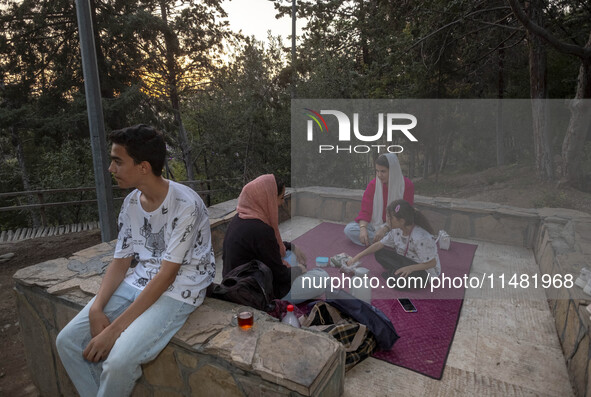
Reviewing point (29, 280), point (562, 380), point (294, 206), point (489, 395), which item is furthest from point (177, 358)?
point (294, 206)

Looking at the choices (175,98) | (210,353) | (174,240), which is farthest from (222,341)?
(175,98)

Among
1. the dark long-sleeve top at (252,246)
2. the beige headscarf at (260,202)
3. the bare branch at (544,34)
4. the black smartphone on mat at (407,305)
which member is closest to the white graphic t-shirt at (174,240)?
the dark long-sleeve top at (252,246)

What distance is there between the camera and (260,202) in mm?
3221

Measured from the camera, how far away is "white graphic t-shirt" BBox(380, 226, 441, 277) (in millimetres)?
3859

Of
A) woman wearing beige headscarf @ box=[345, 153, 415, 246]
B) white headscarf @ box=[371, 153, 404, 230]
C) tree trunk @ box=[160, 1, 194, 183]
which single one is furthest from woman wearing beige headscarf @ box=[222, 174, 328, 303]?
tree trunk @ box=[160, 1, 194, 183]

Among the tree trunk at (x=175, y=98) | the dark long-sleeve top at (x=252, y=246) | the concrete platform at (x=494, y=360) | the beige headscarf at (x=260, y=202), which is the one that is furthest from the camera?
the tree trunk at (x=175, y=98)

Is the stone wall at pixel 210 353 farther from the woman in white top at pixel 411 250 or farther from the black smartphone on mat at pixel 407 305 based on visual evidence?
the woman in white top at pixel 411 250

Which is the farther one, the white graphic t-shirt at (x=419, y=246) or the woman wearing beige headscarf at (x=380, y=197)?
the woman wearing beige headscarf at (x=380, y=197)

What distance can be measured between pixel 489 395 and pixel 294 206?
5055mm

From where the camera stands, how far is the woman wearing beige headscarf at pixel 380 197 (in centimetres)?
514

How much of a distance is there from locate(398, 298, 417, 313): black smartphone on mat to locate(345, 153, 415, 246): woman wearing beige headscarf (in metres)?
1.29

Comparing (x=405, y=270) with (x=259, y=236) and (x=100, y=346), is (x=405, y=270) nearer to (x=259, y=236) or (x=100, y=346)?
(x=259, y=236)

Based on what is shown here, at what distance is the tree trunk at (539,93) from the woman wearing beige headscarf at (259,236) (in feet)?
30.1

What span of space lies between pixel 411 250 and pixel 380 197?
1436 millimetres
